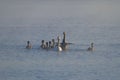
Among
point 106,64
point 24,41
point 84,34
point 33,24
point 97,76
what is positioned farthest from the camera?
Answer: point 33,24

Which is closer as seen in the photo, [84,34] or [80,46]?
[80,46]

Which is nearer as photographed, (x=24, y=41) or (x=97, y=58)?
(x=97, y=58)

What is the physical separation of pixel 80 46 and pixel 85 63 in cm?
732

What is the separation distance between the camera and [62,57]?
156 feet

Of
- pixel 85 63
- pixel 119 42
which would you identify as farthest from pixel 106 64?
pixel 119 42

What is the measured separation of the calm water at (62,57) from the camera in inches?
1642

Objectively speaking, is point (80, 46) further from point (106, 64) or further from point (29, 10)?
point (29, 10)

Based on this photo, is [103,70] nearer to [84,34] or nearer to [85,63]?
[85,63]

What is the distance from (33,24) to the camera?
242 feet

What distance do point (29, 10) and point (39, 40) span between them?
4855 cm

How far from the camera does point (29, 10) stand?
344 feet

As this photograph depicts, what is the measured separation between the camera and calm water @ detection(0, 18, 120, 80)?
4171 centimetres

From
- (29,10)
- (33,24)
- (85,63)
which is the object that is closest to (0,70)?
(85,63)

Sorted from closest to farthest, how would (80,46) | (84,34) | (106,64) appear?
(106,64)
(80,46)
(84,34)
